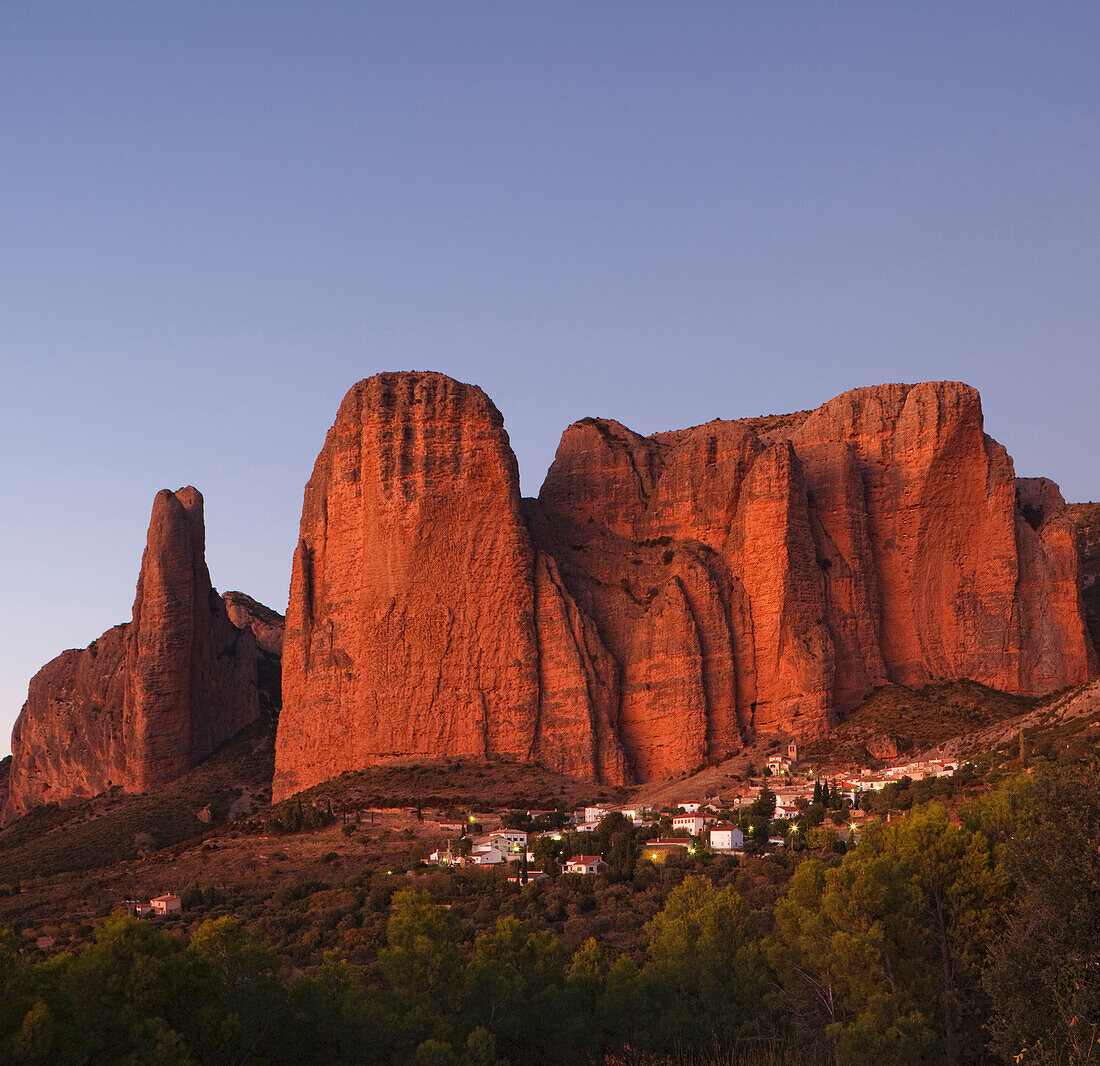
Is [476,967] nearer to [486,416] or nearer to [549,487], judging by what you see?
[486,416]

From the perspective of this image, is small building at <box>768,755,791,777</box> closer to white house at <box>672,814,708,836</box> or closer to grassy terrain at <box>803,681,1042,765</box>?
grassy terrain at <box>803,681,1042,765</box>

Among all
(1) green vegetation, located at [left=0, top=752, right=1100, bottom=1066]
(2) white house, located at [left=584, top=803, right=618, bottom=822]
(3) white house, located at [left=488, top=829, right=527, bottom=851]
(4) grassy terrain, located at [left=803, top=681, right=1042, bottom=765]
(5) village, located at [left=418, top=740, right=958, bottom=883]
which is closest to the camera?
(1) green vegetation, located at [left=0, top=752, right=1100, bottom=1066]

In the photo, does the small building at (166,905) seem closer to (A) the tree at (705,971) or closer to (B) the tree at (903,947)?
(A) the tree at (705,971)

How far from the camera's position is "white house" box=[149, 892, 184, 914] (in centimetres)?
4692

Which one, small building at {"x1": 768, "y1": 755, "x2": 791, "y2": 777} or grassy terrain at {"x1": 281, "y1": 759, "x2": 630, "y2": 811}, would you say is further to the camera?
small building at {"x1": 768, "y1": 755, "x2": 791, "y2": 777}

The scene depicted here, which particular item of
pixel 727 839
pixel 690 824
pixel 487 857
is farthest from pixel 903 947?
pixel 690 824

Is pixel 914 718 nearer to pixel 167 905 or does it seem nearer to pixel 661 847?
pixel 661 847

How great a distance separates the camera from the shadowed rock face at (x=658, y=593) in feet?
228

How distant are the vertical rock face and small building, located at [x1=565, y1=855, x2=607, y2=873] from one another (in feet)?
59.2

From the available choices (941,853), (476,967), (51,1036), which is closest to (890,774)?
(941,853)

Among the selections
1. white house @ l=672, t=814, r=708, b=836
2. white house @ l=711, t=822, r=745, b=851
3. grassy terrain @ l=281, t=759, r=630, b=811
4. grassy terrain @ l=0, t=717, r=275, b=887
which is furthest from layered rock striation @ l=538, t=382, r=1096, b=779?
grassy terrain @ l=0, t=717, r=275, b=887

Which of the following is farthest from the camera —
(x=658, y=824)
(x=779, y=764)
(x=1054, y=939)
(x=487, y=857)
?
(x=779, y=764)

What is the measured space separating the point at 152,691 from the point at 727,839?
4333 cm

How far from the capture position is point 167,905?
1863 inches
